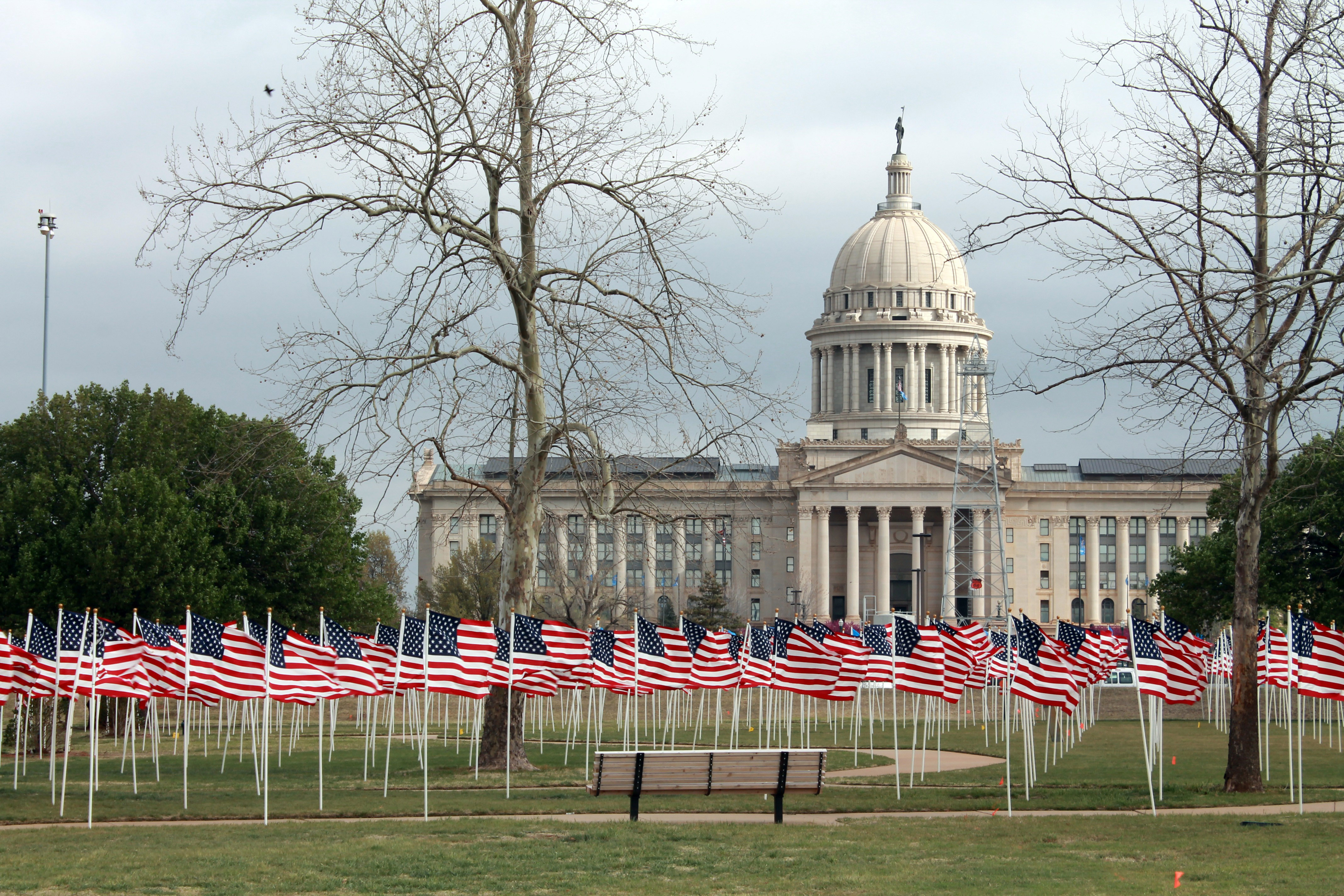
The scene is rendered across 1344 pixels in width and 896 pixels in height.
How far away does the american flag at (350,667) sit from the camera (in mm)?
23609

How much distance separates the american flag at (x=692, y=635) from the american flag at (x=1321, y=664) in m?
10.1

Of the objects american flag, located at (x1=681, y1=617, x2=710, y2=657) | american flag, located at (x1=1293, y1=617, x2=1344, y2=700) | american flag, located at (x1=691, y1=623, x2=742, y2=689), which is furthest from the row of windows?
american flag, located at (x1=1293, y1=617, x2=1344, y2=700)

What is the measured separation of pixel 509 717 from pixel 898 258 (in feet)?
427

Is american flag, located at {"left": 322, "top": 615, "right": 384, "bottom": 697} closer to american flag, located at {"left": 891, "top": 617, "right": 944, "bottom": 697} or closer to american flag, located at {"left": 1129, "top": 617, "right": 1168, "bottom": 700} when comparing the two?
american flag, located at {"left": 891, "top": 617, "right": 944, "bottom": 697}

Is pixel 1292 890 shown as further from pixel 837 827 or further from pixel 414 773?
pixel 414 773

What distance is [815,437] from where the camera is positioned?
148 m

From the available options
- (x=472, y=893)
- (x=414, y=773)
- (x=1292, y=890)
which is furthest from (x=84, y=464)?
(x=1292, y=890)

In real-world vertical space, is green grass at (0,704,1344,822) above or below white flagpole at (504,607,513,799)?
below

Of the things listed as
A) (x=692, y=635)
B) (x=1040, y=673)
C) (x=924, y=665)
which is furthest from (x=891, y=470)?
(x=1040, y=673)

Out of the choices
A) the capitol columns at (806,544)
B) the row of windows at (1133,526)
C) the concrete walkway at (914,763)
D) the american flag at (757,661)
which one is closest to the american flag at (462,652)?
the concrete walkway at (914,763)

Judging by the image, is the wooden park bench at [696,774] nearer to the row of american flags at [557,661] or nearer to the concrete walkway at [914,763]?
the row of american flags at [557,661]

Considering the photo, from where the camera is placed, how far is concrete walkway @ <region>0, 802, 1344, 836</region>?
19.9 m

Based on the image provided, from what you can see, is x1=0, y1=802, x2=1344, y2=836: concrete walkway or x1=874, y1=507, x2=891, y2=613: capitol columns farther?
x1=874, y1=507, x2=891, y2=613: capitol columns

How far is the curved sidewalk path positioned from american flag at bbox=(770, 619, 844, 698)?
5.40m
